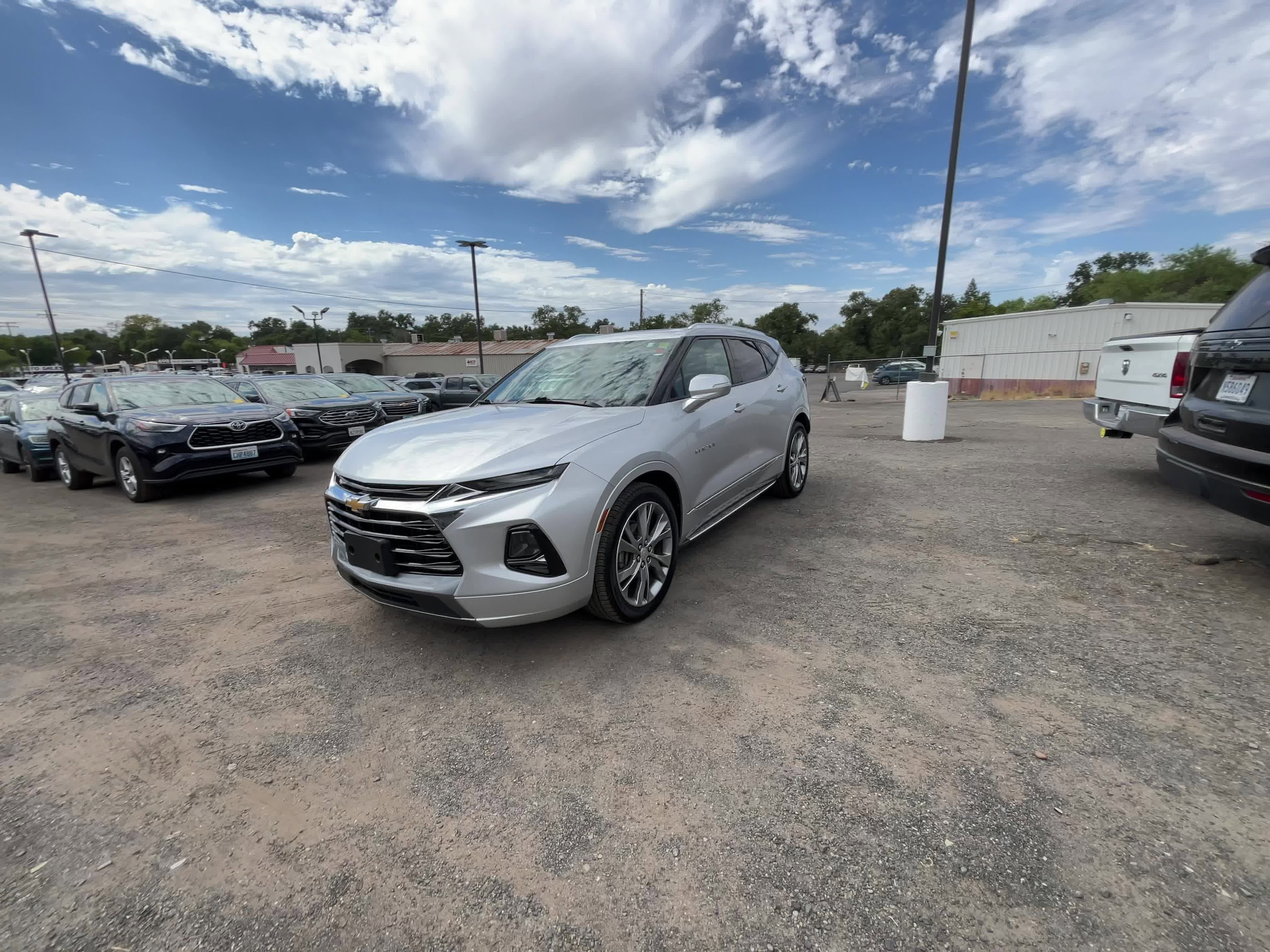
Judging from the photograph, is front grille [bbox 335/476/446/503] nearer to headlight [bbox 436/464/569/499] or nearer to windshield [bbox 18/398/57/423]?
headlight [bbox 436/464/569/499]

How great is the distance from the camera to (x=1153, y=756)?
208cm

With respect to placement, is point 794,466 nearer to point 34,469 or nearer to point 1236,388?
point 1236,388

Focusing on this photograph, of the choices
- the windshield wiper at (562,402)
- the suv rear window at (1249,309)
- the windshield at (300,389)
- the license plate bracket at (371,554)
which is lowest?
the license plate bracket at (371,554)

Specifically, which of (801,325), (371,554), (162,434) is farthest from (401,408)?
(801,325)

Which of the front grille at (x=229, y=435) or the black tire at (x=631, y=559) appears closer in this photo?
the black tire at (x=631, y=559)

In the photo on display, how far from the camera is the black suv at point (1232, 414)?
2936mm

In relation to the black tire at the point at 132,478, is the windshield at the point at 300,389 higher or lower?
higher

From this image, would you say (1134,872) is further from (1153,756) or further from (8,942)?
(8,942)

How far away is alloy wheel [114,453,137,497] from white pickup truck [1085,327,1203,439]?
1046 centimetres

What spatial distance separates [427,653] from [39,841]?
1453mm

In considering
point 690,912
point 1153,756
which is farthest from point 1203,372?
point 690,912

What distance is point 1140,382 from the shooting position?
5.38 m

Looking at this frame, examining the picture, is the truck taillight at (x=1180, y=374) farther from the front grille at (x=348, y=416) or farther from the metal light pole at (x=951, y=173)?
the front grille at (x=348, y=416)

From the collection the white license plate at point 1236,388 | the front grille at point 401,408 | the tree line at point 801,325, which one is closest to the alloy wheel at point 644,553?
the white license plate at point 1236,388
